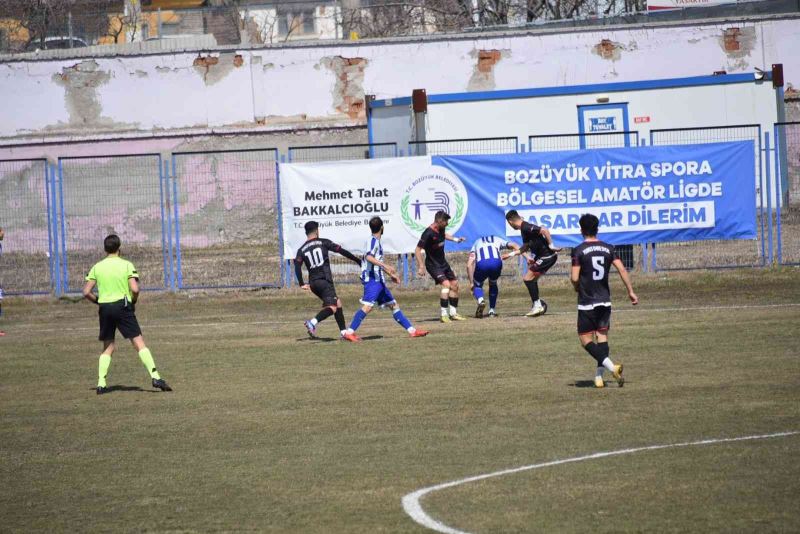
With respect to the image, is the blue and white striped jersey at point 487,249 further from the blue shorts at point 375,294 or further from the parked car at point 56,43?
the parked car at point 56,43

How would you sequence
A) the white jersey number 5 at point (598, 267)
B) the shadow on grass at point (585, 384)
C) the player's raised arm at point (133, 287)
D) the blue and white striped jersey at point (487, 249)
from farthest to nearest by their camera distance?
1. the blue and white striped jersey at point (487, 249)
2. the player's raised arm at point (133, 287)
3. the shadow on grass at point (585, 384)
4. the white jersey number 5 at point (598, 267)

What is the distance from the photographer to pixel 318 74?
116ft

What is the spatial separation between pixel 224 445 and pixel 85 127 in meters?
26.4

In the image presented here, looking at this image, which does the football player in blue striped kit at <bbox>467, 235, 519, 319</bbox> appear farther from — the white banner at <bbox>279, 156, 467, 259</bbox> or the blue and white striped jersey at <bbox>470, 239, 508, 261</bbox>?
the white banner at <bbox>279, 156, 467, 259</bbox>

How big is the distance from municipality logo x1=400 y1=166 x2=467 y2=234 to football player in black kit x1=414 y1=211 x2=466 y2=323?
12.9 ft

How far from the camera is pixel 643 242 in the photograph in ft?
81.7

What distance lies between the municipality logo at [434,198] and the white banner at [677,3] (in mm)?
16403

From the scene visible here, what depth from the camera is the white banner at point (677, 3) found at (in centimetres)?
3812

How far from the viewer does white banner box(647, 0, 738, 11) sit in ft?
125

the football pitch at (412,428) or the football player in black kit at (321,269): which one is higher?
the football player in black kit at (321,269)

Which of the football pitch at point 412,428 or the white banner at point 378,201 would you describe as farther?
the white banner at point 378,201

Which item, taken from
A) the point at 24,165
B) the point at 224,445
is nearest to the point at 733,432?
the point at 224,445

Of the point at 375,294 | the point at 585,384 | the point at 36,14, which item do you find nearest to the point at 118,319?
the point at 375,294

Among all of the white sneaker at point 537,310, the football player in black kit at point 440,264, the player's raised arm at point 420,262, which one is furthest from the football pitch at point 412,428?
the player's raised arm at point 420,262
